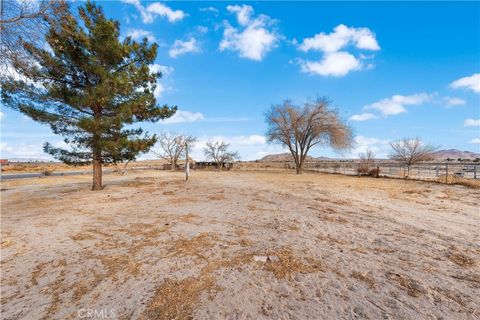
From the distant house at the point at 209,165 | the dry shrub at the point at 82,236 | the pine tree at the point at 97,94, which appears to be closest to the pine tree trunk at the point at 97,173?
the pine tree at the point at 97,94

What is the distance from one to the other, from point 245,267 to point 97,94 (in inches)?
431

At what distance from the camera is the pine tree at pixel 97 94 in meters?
10.7

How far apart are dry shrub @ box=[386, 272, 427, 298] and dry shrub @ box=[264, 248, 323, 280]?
0.90 meters

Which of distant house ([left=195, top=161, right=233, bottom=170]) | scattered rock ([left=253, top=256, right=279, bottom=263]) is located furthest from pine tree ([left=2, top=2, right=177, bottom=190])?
distant house ([left=195, top=161, right=233, bottom=170])

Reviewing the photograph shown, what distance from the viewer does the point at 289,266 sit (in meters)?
3.40

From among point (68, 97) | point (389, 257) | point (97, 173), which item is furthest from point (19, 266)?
point (97, 173)

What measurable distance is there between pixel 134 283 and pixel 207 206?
5.23 m

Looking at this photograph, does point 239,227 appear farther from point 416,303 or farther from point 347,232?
point 416,303

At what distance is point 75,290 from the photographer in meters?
2.96

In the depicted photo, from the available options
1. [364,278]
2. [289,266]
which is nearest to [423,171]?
[364,278]

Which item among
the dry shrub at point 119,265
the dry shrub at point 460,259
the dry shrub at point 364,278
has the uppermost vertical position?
the dry shrub at point 460,259

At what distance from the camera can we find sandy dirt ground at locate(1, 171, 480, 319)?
98.3 inches

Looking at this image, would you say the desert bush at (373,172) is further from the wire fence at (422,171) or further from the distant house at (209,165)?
the distant house at (209,165)

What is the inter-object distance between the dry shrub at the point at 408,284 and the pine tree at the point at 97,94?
11886 millimetres
